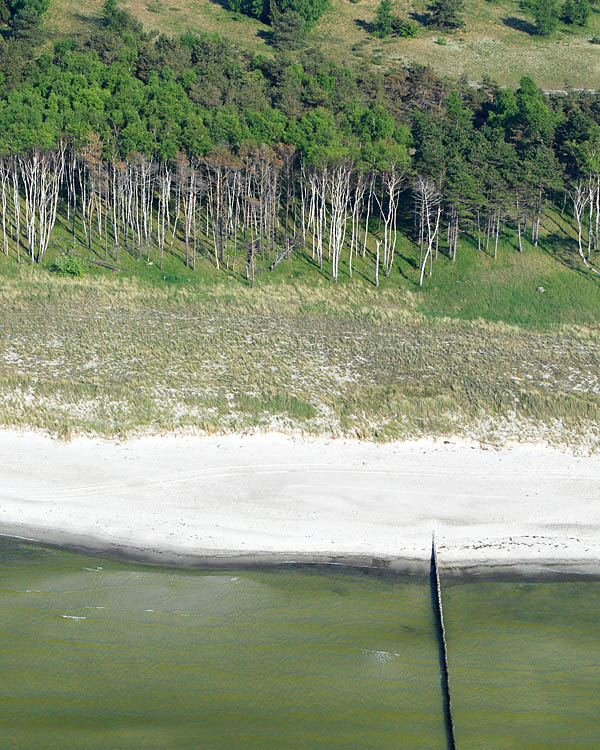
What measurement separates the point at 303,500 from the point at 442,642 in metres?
7.15

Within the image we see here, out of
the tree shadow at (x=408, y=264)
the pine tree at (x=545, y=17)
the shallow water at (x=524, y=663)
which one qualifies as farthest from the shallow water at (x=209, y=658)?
the pine tree at (x=545, y=17)

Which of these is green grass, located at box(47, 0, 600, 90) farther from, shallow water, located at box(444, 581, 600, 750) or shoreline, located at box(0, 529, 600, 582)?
shallow water, located at box(444, 581, 600, 750)

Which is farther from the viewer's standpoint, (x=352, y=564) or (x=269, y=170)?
(x=269, y=170)

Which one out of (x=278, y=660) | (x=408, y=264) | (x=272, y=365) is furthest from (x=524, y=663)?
(x=408, y=264)

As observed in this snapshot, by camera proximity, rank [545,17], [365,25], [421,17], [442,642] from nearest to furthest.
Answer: [442,642]
[365,25]
[545,17]
[421,17]

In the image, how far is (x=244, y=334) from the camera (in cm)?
4012

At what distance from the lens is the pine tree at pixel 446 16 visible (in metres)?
101

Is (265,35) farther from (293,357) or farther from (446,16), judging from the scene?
(293,357)

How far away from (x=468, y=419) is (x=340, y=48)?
76.7 metres

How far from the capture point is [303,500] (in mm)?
23797

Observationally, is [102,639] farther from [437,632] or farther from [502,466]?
[502,466]

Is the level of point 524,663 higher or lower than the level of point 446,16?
lower

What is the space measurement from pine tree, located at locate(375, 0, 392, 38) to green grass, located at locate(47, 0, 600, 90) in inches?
61.9

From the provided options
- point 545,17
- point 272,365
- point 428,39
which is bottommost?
point 272,365
